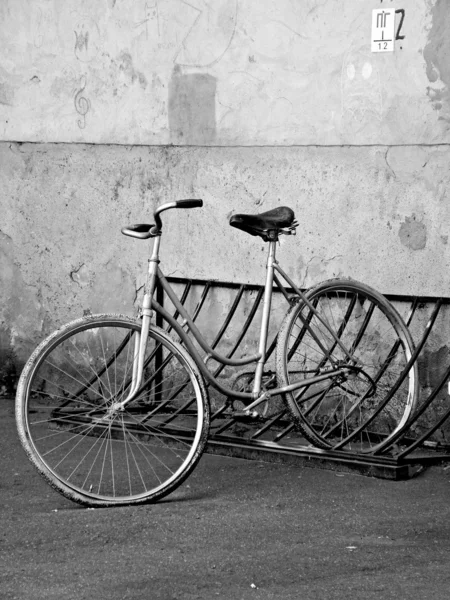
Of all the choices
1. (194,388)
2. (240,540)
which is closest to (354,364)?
(194,388)

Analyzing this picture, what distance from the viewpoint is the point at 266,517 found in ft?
15.0

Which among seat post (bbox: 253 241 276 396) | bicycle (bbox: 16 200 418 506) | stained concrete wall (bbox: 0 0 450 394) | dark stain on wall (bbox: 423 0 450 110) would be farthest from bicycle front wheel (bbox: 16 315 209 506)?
dark stain on wall (bbox: 423 0 450 110)

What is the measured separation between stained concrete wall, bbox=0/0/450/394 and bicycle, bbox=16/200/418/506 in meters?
0.39

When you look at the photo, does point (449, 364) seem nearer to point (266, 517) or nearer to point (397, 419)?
point (397, 419)

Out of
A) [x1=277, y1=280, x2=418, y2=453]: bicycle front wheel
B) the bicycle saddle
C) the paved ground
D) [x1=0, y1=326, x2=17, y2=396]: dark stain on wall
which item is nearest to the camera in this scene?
the paved ground

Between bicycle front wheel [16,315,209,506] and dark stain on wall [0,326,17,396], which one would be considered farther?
dark stain on wall [0,326,17,396]

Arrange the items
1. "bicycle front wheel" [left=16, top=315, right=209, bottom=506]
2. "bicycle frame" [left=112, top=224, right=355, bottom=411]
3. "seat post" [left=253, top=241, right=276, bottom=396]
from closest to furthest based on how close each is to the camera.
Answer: "bicycle front wheel" [left=16, top=315, right=209, bottom=506] → "bicycle frame" [left=112, top=224, right=355, bottom=411] → "seat post" [left=253, top=241, right=276, bottom=396]

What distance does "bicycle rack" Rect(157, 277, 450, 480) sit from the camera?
17.1ft

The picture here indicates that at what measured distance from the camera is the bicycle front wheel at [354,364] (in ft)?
17.7

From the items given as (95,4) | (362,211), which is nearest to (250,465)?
(362,211)

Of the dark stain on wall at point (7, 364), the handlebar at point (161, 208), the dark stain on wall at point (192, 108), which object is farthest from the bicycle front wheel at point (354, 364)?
the dark stain on wall at point (7, 364)

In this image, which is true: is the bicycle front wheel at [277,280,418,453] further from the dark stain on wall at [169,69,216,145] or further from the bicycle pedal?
the dark stain on wall at [169,69,216,145]

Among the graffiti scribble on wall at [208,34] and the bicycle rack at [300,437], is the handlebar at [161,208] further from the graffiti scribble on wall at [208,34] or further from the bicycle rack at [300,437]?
the graffiti scribble on wall at [208,34]

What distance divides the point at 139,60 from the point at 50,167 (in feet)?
3.02
